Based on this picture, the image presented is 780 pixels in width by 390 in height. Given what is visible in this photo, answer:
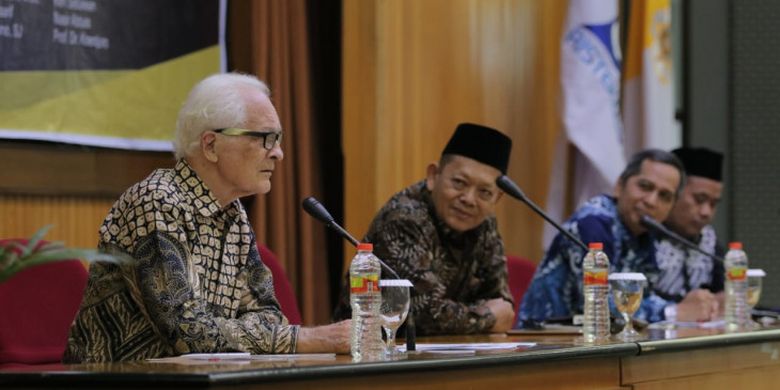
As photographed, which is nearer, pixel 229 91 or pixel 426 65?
pixel 229 91

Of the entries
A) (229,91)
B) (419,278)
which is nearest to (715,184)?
(419,278)

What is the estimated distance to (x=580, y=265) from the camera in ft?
14.4

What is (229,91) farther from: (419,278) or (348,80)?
(348,80)

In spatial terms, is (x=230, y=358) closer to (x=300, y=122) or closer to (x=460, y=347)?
(x=460, y=347)

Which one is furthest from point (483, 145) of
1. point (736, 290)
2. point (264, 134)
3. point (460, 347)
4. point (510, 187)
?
point (460, 347)

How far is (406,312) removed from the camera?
2.69 meters

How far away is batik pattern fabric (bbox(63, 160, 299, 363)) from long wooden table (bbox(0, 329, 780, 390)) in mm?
378

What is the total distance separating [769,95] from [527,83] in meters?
1.46

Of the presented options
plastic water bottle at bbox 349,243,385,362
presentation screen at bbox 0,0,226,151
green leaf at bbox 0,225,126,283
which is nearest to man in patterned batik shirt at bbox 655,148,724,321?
presentation screen at bbox 0,0,226,151

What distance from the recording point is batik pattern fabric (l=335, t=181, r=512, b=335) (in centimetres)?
372

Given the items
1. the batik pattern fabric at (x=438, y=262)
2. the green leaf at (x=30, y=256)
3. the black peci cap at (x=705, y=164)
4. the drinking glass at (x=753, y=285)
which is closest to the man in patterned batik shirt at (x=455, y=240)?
the batik pattern fabric at (x=438, y=262)

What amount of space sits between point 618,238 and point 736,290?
1.86 ft

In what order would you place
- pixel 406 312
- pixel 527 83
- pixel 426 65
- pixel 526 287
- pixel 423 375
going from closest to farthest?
pixel 423 375
pixel 406 312
pixel 526 287
pixel 426 65
pixel 527 83

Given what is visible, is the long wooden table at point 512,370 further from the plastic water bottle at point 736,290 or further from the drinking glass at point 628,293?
the plastic water bottle at point 736,290
